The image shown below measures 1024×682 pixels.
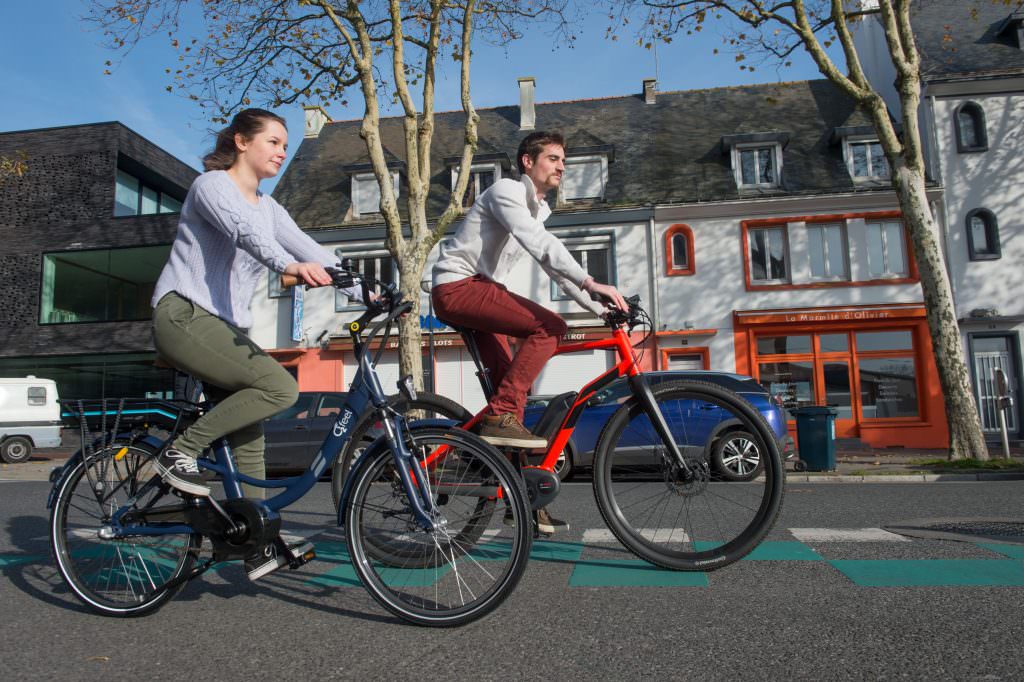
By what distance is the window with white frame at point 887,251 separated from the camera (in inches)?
888

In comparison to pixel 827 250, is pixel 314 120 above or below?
above

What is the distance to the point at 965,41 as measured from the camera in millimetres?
24219

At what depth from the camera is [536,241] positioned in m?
3.60

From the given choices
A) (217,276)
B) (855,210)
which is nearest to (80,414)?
(217,276)

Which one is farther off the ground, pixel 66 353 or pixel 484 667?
pixel 66 353

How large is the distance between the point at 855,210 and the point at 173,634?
76.4 ft

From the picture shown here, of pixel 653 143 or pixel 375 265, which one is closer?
pixel 375 265

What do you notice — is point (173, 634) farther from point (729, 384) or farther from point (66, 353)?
point (66, 353)

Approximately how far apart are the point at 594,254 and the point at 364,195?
790cm

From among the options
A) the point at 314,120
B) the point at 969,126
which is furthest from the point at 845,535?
the point at 314,120

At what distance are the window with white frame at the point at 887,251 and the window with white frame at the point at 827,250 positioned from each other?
699 mm

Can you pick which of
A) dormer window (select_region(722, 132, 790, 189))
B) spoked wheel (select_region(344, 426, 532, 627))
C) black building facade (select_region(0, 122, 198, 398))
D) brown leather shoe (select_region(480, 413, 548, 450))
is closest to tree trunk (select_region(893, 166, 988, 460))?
dormer window (select_region(722, 132, 790, 189))

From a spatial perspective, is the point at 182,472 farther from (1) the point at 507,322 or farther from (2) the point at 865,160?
(2) the point at 865,160

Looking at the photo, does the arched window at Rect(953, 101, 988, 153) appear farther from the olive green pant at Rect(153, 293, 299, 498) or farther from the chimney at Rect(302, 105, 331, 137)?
the olive green pant at Rect(153, 293, 299, 498)
